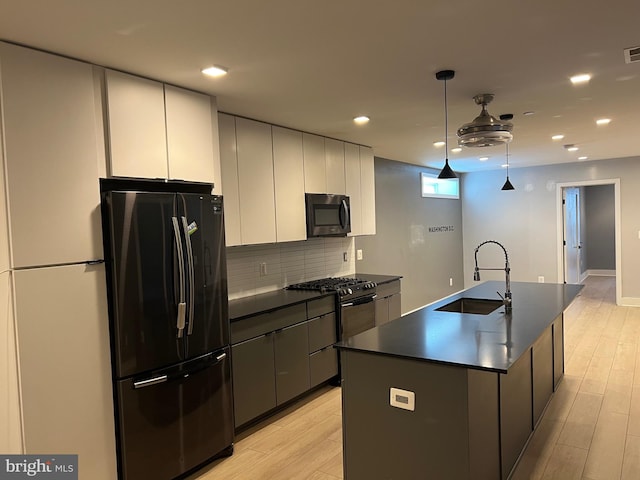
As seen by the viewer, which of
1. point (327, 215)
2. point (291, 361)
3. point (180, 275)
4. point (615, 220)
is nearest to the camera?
point (180, 275)

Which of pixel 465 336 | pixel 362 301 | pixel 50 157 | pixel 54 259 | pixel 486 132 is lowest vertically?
pixel 362 301

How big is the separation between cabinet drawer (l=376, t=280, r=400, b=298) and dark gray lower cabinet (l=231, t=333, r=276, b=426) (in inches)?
66.5

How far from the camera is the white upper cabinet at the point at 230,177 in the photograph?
355cm

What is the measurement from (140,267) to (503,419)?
7.45ft

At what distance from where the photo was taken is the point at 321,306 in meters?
4.09

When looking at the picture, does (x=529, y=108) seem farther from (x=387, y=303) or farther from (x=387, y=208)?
(x=387, y=208)

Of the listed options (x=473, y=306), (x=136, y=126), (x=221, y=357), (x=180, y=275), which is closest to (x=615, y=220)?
(x=473, y=306)

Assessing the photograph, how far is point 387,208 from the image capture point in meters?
6.56

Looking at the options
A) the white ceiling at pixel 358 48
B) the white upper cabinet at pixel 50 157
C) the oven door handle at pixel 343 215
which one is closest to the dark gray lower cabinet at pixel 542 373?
the white ceiling at pixel 358 48

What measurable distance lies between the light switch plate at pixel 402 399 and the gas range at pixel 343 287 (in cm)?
189

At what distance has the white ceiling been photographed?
193 cm
